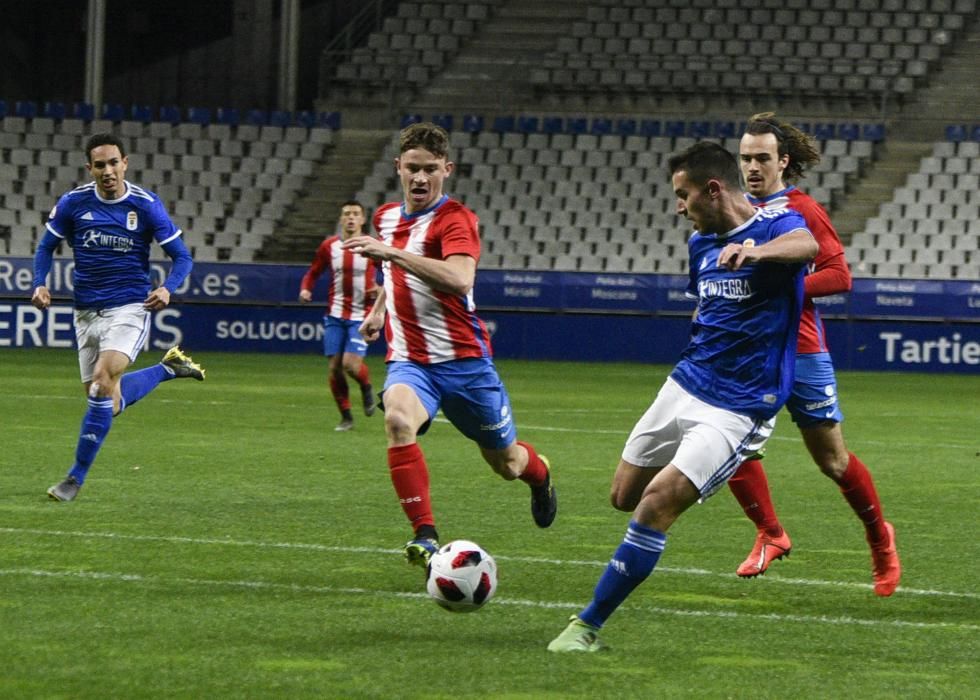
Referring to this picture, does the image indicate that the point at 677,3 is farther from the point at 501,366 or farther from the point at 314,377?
the point at 314,377

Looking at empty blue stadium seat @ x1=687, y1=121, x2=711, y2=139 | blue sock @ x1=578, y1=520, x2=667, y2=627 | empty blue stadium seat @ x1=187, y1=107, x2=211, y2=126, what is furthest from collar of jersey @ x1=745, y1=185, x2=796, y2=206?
empty blue stadium seat @ x1=187, y1=107, x2=211, y2=126

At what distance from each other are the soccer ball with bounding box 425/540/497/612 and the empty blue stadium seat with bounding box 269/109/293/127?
28.3 meters

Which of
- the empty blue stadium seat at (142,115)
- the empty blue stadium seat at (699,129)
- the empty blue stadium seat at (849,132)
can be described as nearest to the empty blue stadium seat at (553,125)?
the empty blue stadium seat at (699,129)

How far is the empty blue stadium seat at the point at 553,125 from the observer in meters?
32.9

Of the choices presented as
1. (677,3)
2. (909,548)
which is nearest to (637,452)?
(909,548)

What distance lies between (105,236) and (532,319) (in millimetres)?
17287

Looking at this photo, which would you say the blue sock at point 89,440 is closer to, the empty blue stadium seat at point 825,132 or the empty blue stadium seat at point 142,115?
the empty blue stadium seat at point 825,132

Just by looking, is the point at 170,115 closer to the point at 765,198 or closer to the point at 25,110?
the point at 25,110

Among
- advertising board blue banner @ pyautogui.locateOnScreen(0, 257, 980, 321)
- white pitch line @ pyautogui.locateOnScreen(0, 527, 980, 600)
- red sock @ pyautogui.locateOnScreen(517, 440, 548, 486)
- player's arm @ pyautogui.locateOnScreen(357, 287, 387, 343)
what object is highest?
player's arm @ pyautogui.locateOnScreen(357, 287, 387, 343)

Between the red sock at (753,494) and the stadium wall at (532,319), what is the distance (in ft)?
61.1

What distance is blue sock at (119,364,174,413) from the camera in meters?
11.2

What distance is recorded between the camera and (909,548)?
8.71 metres

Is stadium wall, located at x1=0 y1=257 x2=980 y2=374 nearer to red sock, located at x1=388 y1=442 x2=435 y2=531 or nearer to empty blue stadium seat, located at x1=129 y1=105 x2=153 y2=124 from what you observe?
empty blue stadium seat, located at x1=129 y1=105 x2=153 y2=124

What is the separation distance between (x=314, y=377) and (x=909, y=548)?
14783 mm
